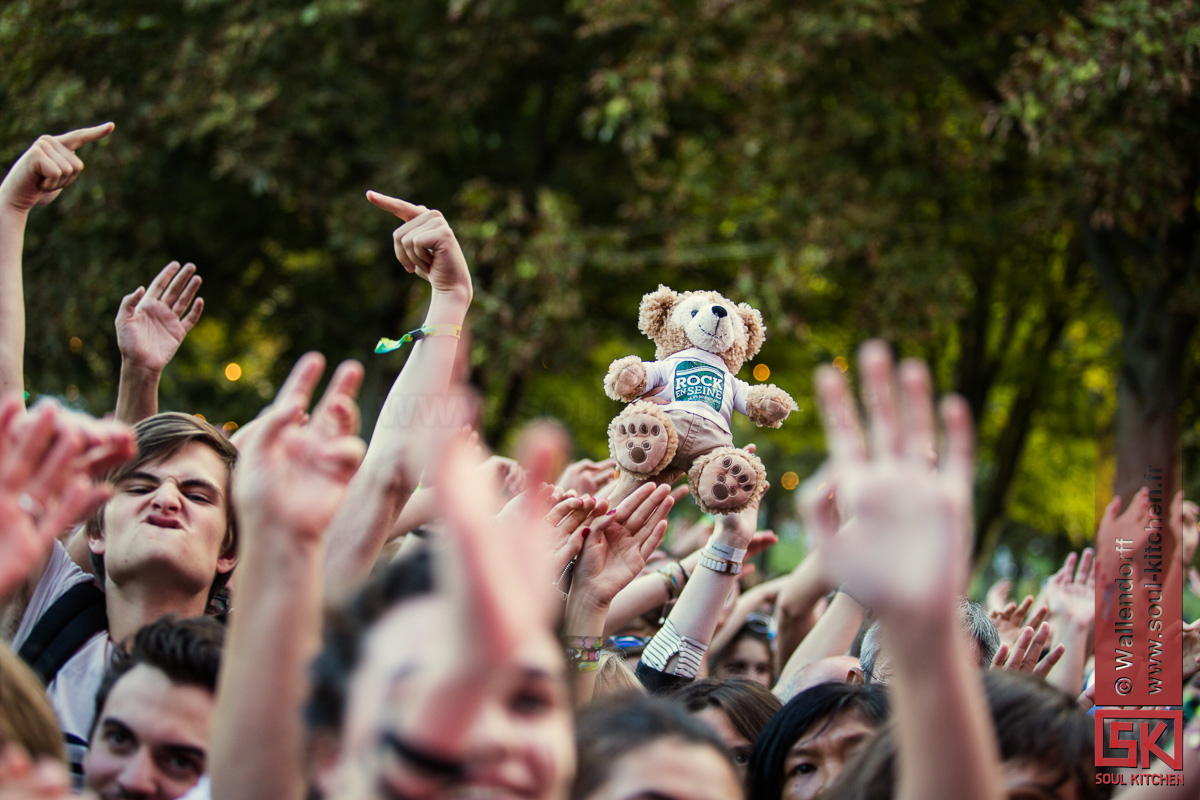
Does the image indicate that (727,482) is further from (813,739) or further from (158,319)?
(158,319)

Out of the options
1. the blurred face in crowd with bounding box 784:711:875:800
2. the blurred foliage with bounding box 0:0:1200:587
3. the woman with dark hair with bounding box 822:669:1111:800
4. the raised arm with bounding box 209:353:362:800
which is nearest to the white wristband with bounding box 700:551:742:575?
the blurred face in crowd with bounding box 784:711:875:800

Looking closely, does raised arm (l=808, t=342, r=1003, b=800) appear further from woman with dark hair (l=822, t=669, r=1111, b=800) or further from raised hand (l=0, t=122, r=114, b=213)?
raised hand (l=0, t=122, r=114, b=213)

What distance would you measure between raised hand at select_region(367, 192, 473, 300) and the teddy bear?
0.71 m

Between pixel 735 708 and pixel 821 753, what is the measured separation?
378 millimetres

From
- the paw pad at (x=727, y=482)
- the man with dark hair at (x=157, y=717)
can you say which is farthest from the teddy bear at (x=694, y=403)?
the man with dark hair at (x=157, y=717)

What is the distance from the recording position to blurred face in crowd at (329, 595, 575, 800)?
120 cm

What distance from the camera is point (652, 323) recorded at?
3.79 meters

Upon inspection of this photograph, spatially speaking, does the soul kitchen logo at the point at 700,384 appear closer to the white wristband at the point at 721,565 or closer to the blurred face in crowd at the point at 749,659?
the white wristband at the point at 721,565

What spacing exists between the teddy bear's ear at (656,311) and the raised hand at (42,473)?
2292mm

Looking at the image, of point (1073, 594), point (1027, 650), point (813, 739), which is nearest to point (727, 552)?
point (813, 739)

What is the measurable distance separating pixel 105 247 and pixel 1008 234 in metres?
8.21

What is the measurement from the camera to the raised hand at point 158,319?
3.49m

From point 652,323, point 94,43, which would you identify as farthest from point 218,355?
point 652,323

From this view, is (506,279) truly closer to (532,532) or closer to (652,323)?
(652,323)
